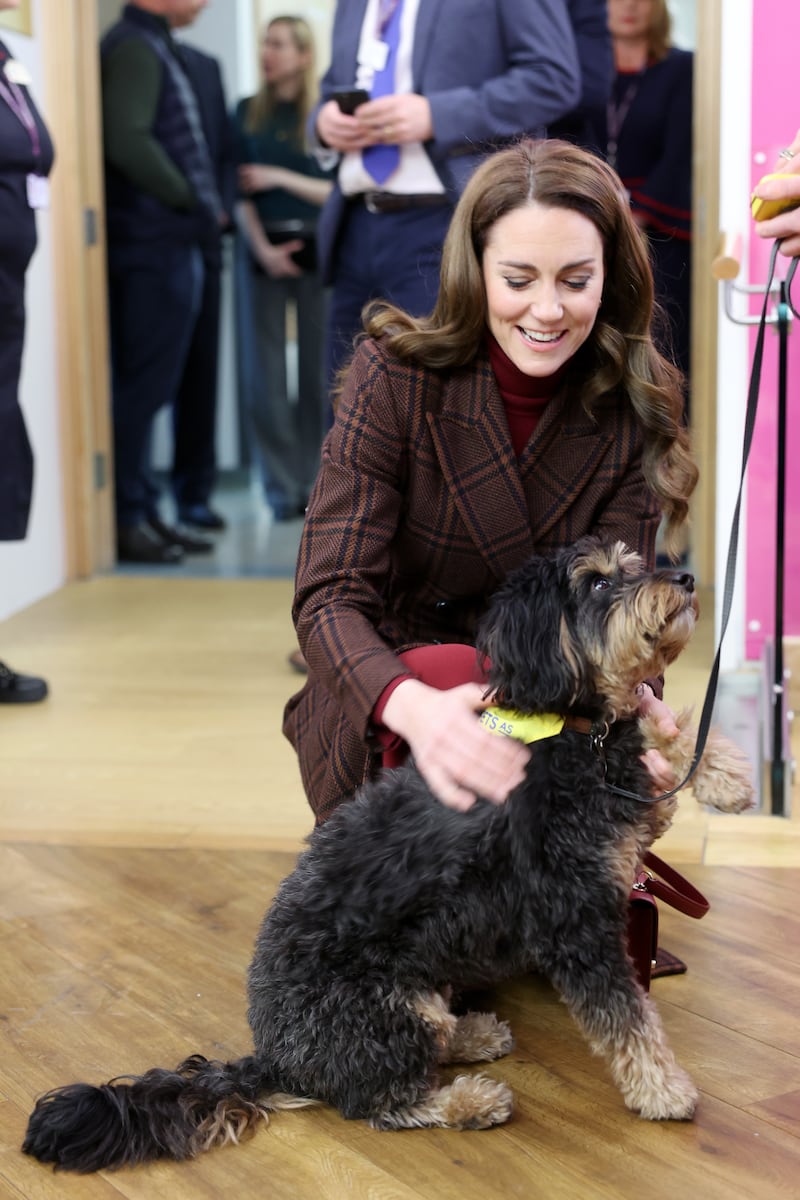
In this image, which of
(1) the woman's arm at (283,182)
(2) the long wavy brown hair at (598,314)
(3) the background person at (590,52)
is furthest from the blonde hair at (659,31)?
(2) the long wavy brown hair at (598,314)

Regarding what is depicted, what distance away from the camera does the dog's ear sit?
1.70 metres

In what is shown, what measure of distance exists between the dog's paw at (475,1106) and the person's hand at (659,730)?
1.44 feet

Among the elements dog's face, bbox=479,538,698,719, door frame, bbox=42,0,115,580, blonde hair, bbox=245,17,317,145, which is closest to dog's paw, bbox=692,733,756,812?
dog's face, bbox=479,538,698,719

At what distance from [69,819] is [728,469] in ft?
6.23

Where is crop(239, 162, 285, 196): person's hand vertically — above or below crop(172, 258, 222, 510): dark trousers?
above

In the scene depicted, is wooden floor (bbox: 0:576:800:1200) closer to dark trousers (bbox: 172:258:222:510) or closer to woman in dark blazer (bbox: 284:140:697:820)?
woman in dark blazer (bbox: 284:140:697:820)

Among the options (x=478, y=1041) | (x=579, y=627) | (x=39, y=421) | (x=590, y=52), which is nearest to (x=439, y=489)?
(x=579, y=627)

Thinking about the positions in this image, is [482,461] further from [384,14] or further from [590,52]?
[590,52]

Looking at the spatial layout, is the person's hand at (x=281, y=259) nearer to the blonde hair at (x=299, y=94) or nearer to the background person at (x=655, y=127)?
the blonde hair at (x=299, y=94)

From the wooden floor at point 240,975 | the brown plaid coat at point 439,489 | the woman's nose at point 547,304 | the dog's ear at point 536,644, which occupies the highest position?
the woman's nose at point 547,304

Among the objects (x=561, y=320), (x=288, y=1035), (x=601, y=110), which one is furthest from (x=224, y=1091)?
(x=601, y=110)

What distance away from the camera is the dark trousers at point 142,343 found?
559 centimetres

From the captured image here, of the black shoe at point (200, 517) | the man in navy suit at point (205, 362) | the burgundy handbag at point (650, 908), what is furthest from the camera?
the black shoe at point (200, 517)

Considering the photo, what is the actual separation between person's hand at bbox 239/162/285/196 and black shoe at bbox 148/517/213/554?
1.56 metres
